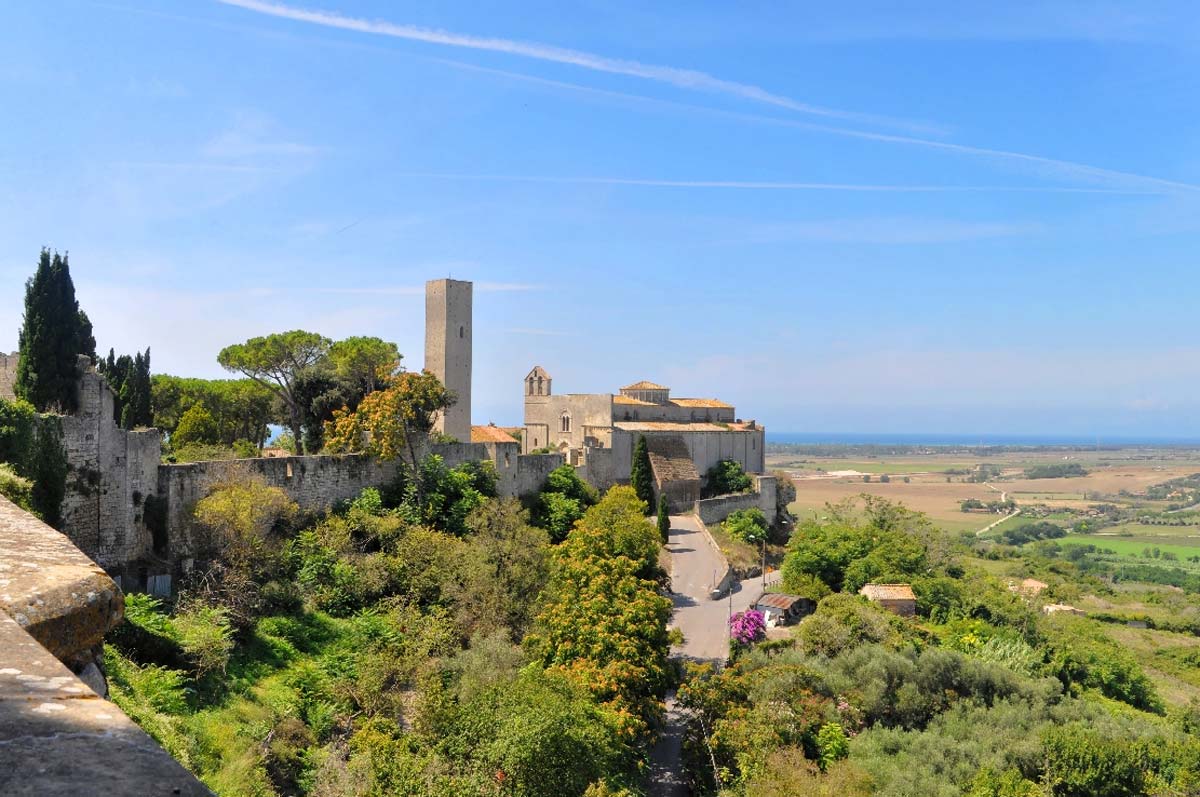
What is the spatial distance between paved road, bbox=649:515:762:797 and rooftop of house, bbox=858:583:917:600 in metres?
4.31

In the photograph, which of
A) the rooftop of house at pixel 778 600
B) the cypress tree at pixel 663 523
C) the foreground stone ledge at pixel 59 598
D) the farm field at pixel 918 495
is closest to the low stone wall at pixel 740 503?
the cypress tree at pixel 663 523

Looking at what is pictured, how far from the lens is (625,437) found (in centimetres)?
4169

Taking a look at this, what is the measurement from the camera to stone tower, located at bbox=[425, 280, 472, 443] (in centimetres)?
4444

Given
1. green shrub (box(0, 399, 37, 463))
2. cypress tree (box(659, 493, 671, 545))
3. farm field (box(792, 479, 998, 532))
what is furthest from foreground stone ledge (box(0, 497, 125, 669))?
farm field (box(792, 479, 998, 532))

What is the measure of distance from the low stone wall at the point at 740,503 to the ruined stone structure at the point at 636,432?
147 centimetres

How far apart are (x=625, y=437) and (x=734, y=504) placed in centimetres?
693

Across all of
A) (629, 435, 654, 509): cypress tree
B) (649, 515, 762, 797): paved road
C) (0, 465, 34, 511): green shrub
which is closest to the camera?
(0, 465, 34, 511): green shrub

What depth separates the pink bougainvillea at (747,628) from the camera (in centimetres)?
2511

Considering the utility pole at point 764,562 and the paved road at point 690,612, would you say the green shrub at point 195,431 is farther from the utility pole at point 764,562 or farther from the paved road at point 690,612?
the utility pole at point 764,562

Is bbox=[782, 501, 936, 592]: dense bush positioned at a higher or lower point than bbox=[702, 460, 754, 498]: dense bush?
lower

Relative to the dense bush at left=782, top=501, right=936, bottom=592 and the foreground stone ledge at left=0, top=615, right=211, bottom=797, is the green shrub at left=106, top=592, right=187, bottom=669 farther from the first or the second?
the dense bush at left=782, top=501, right=936, bottom=592

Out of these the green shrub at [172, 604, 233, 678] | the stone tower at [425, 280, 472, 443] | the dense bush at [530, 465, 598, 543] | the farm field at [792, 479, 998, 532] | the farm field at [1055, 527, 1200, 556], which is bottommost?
the farm field at [1055, 527, 1200, 556]

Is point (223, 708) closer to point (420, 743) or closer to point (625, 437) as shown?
point (420, 743)

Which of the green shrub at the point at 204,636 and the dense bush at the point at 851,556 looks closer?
the green shrub at the point at 204,636
